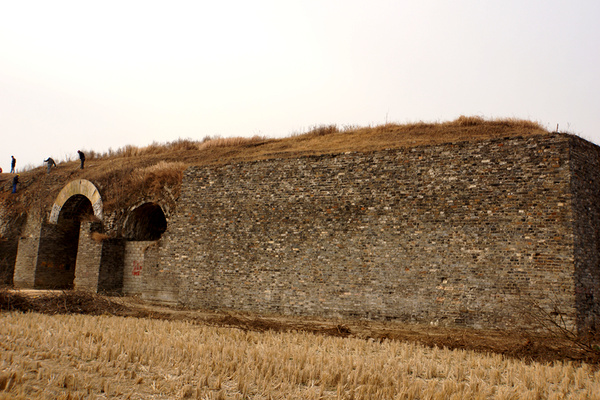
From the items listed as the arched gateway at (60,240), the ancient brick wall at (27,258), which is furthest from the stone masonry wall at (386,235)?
the ancient brick wall at (27,258)

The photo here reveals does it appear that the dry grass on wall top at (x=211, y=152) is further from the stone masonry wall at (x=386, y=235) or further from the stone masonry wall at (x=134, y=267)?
the stone masonry wall at (x=134, y=267)

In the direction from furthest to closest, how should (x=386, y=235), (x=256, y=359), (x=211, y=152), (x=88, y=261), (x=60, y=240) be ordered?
1. (x=60, y=240)
2. (x=211, y=152)
3. (x=88, y=261)
4. (x=386, y=235)
5. (x=256, y=359)

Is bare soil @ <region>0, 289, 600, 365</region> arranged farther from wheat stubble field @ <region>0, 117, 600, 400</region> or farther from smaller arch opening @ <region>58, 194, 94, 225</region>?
smaller arch opening @ <region>58, 194, 94, 225</region>

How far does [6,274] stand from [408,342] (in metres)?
20.4

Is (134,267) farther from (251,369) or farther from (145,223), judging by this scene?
(251,369)

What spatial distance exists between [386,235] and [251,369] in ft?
24.0

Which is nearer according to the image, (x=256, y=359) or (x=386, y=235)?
(x=256, y=359)

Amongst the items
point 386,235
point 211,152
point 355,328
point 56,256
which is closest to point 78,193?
point 56,256

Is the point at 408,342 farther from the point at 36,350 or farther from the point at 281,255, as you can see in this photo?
the point at 36,350

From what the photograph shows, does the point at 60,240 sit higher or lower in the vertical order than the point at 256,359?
higher

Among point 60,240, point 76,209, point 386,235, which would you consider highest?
point 76,209

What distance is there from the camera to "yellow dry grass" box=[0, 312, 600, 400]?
6.30m

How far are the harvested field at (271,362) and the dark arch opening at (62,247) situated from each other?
1018cm

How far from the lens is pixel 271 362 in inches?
299
